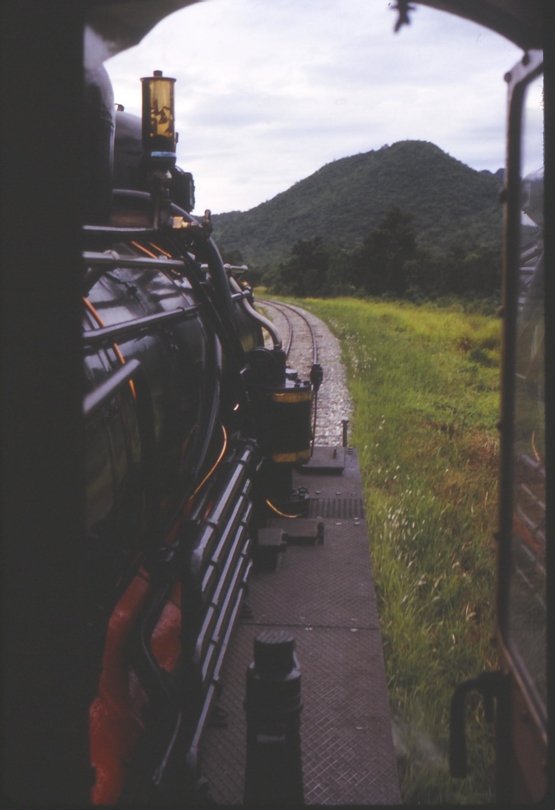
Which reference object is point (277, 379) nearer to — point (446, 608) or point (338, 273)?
point (446, 608)

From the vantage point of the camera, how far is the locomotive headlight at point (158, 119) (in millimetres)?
4258

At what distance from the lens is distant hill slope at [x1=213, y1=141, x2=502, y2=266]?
34656 millimetres

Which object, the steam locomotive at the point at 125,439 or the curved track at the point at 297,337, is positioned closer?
the steam locomotive at the point at 125,439

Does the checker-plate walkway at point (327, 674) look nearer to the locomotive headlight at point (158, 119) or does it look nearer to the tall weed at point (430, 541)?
the tall weed at point (430, 541)

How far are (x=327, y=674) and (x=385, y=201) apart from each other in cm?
4163

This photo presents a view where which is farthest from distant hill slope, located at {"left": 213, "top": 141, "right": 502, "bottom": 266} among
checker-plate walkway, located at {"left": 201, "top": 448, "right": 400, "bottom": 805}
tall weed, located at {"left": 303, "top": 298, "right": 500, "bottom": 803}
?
checker-plate walkway, located at {"left": 201, "top": 448, "right": 400, "bottom": 805}

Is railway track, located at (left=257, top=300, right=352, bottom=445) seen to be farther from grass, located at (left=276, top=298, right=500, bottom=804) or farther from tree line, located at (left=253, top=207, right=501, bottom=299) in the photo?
tree line, located at (left=253, top=207, right=501, bottom=299)

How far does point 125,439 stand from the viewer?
107 inches

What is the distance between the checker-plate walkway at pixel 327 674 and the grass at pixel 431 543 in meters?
0.23

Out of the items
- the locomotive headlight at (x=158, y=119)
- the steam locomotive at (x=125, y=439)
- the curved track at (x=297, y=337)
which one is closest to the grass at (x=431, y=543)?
the steam locomotive at (x=125, y=439)

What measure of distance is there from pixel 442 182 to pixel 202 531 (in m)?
36.1

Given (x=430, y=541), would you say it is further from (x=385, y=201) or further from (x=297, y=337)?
(x=385, y=201)

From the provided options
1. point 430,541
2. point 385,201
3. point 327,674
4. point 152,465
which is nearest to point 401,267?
point 385,201

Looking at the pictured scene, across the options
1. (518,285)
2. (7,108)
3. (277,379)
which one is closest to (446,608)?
(277,379)
